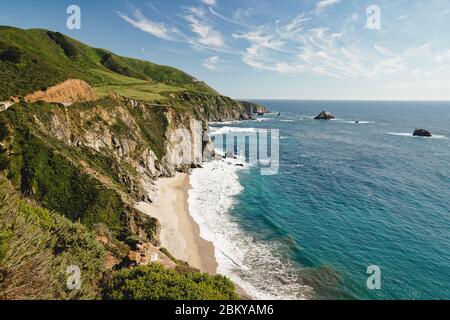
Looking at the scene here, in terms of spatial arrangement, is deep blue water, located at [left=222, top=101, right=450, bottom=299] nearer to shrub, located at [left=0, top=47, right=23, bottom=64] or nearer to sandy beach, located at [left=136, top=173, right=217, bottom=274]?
sandy beach, located at [left=136, top=173, right=217, bottom=274]

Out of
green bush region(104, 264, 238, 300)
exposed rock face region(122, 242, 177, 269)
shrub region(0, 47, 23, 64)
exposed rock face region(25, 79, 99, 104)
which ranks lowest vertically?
exposed rock face region(122, 242, 177, 269)

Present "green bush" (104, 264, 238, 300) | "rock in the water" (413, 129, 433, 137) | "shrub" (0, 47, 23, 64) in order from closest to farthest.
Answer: "green bush" (104, 264, 238, 300) → "shrub" (0, 47, 23, 64) → "rock in the water" (413, 129, 433, 137)

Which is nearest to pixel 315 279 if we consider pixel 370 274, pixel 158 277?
pixel 370 274

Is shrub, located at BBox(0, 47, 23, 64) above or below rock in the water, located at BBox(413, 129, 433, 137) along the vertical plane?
above

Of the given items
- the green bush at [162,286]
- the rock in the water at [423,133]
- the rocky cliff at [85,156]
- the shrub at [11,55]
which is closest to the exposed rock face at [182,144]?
the rocky cliff at [85,156]

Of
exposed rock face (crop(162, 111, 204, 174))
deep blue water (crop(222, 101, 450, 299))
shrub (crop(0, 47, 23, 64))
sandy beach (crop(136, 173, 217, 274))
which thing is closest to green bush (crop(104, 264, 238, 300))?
sandy beach (crop(136, 173, 217, 274))

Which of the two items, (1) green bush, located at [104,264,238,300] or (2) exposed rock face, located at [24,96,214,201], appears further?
(2) exposed rock face, located at [24,96,214,201]

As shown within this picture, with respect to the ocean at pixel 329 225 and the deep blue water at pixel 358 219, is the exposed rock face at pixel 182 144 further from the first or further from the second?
the deep blue water at pixel 358 219
